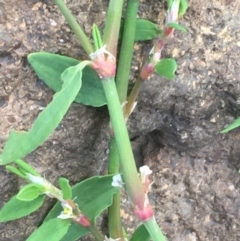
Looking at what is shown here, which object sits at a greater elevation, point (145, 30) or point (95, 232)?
point (145, 30)

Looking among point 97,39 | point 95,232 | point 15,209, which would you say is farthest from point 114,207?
point 97,39

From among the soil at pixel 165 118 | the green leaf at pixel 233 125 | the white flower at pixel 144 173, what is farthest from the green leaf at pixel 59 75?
the green leaf at pixel 233 125

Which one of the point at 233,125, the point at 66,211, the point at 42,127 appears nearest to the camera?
the point at 42,127

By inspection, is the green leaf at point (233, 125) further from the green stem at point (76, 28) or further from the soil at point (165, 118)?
the green stem at point (76, 28)

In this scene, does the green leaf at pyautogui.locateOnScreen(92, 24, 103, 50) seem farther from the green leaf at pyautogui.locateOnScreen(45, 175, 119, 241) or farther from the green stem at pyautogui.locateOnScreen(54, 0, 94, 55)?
the green leaf at pyautogui.locateOnScreen(45, 175, 119, 241)

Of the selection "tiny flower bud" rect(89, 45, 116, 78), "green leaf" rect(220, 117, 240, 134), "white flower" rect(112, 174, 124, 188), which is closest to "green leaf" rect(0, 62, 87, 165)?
"tiny flower bud" rect(89, 45, 116, 78)

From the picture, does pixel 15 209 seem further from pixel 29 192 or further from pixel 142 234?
pixel 142 234
